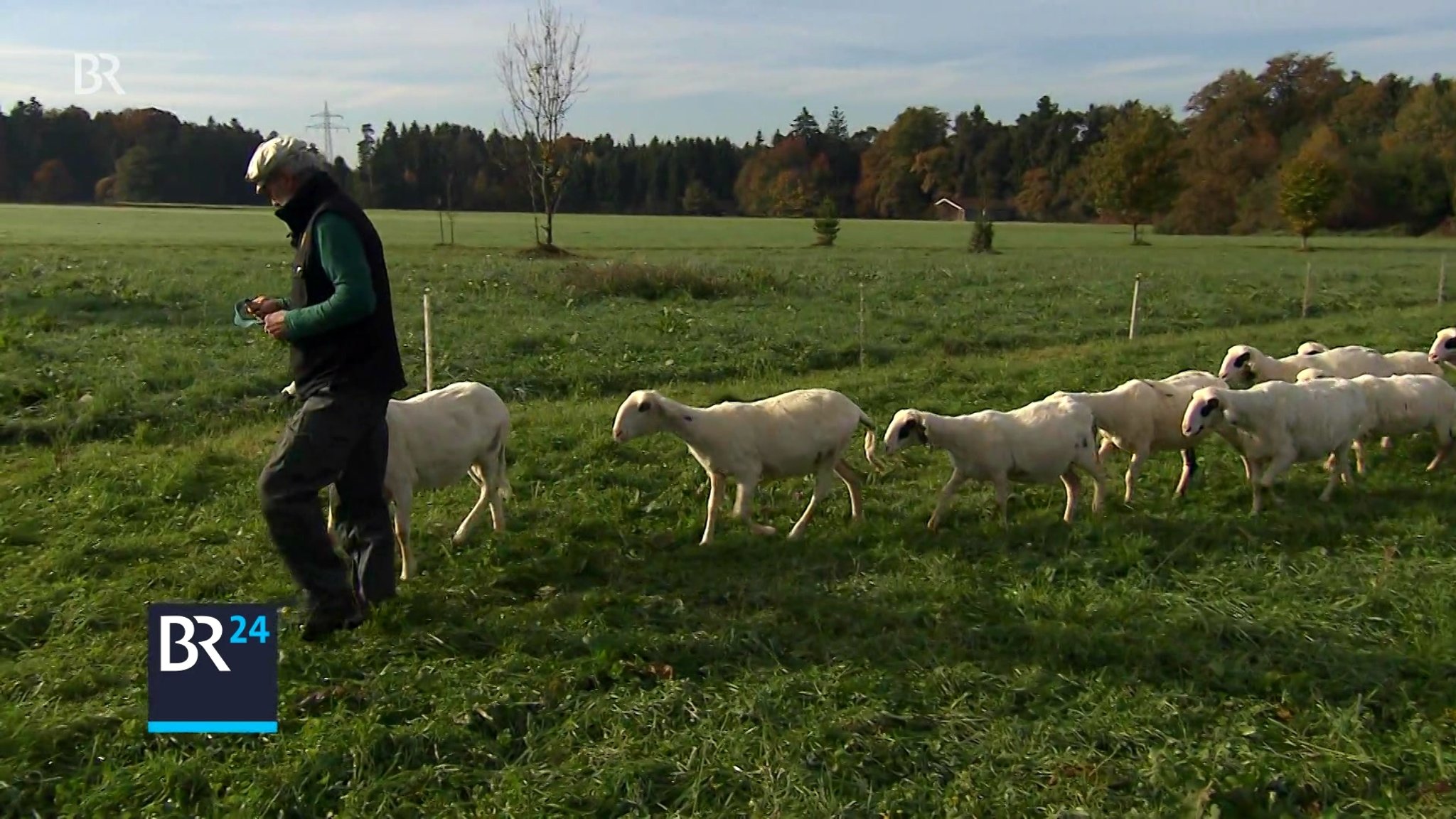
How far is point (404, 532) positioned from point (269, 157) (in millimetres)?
2663

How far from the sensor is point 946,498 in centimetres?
855

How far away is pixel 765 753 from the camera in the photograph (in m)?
4.94

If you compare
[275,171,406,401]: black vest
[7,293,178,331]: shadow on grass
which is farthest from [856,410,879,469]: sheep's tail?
[7,293,178,331]: shadow on grass

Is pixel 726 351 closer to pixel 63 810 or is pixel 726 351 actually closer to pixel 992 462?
pixel 992 462

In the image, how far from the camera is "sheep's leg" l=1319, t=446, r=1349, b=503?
9.27 meters

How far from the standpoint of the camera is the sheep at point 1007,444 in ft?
28.3

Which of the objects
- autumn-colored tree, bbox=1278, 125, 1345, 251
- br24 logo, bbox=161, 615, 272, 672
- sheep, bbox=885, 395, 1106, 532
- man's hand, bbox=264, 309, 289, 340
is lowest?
br24 logo, bbox=161, 615, 272, 672

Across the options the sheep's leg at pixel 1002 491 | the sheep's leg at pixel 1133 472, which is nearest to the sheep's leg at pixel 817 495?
the sheep's leg at pixel 1002 491

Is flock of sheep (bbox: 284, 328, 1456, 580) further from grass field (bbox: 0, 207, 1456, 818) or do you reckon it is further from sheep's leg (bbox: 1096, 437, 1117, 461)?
grass field (bbox: 0, 207, 1456, 818)

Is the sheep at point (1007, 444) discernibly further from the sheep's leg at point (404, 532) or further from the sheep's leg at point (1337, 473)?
the sheep's leg at point (404, 532)

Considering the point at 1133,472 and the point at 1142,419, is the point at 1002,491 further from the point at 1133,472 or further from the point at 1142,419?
the point at 1142,419

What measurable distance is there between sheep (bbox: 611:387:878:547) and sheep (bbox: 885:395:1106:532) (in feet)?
1.59

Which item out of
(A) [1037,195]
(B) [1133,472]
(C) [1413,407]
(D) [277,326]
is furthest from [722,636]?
(A) [1037,195]

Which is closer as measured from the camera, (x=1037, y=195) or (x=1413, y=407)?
(x=1413, y=407)
